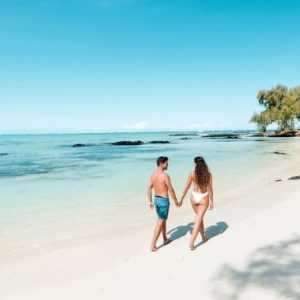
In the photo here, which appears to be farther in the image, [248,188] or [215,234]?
[248,188]

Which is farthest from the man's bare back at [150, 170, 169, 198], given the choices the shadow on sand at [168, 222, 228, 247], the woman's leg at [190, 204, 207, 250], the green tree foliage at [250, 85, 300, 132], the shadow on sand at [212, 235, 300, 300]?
the green tree foliage at [250, 85, 300, 132]

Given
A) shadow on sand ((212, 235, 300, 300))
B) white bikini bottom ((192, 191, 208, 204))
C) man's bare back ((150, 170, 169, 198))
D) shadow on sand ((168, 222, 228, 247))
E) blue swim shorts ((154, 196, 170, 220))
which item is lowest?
shadow on sand ((168, 222, 228, 247))

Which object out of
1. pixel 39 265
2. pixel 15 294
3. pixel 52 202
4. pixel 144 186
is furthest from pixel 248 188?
pixel 15 294

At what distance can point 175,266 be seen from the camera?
237 inches

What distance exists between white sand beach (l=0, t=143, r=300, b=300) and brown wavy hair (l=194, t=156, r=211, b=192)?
1251mm

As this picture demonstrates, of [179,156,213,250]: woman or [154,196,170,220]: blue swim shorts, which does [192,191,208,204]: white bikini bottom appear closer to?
[179,156,213,250]: woman

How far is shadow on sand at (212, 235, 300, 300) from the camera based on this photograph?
4738 millimetres

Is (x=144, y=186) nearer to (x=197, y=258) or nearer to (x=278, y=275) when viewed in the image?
(x=197, y=258)

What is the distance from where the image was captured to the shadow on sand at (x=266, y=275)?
15.5 ft

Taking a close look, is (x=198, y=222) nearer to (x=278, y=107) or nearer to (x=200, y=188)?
(x=200, y=188)

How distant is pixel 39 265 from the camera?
6.78 m

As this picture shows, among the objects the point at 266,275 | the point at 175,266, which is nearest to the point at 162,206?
the point at 175,266

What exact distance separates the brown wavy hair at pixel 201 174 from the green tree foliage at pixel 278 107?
266 feet

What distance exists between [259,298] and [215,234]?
3.49 m
